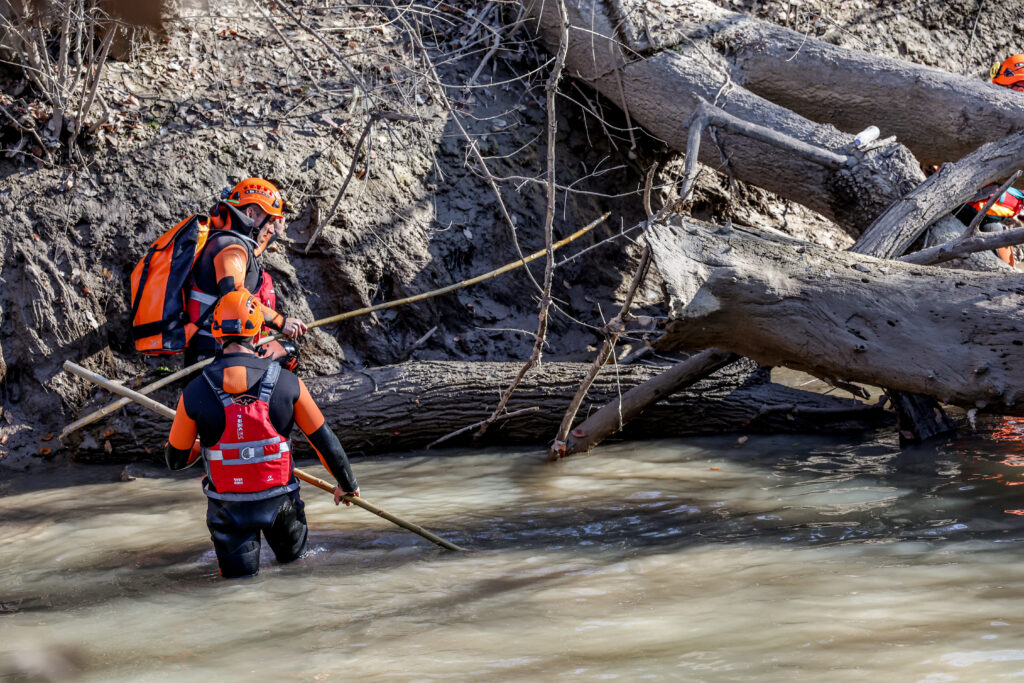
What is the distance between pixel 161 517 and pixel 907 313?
4718 millimetres

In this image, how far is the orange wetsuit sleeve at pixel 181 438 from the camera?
4348 mm

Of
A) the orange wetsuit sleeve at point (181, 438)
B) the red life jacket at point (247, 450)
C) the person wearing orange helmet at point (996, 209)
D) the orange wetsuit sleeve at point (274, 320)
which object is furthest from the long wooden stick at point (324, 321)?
the person wearing orange helmet at point (996, 209)

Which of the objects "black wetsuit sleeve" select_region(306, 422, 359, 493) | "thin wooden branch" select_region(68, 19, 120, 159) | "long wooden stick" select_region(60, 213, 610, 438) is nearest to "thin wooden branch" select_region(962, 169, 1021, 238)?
"long wooden stick" select_region(60, 213, 610, 438)

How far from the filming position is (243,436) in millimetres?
4328

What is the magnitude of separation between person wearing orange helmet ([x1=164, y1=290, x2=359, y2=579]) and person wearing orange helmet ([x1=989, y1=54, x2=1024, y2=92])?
23.7 ft

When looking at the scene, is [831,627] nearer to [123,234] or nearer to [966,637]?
[966,637]

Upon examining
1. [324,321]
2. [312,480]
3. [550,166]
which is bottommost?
[312,480]

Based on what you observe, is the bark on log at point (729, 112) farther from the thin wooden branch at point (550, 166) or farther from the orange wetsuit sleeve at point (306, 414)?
the orange wetsuit sleeve at point (306, 414)

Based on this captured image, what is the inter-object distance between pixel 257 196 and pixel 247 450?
87.9 inches

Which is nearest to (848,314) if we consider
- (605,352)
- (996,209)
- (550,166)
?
(605,352)

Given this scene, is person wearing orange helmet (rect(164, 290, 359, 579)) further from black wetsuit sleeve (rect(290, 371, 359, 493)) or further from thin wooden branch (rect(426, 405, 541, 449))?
thin wooden branch (rect(426, 405, 541, 449))

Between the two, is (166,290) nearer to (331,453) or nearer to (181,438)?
(181,438)

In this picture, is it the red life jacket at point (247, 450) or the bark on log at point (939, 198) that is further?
the bark on log at point (939, 198)

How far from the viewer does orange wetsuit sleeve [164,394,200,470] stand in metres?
4.35
